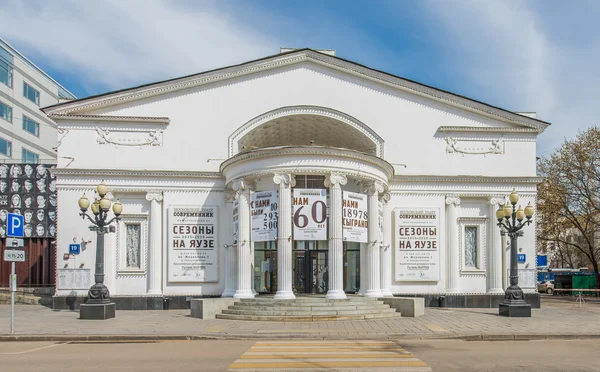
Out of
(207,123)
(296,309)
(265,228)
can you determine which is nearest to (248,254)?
(265,228)

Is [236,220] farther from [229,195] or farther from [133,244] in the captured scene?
[133,244]

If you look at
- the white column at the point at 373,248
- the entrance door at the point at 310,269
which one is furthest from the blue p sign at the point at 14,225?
the white column at the point at 373,248

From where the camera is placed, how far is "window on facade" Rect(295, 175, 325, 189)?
24828 millimetres

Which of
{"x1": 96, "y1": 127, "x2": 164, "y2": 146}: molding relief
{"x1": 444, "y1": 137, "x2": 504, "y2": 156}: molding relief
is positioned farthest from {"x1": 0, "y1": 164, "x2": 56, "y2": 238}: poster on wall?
{"x1": 444, "y1": 137, "x2": 504, "y2": 156}: molding relief

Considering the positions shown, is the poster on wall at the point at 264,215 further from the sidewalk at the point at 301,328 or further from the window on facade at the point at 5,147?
the window on facade at the point at 5,147

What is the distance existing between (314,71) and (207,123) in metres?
6.16

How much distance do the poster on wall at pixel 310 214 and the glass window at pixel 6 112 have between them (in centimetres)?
4737

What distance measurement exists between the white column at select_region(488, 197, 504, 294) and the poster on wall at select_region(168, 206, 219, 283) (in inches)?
544

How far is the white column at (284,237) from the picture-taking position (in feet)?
76.0

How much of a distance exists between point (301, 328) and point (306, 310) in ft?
10.6

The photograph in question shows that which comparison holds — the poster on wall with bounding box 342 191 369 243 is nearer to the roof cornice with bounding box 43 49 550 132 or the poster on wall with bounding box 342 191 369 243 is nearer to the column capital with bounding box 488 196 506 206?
the roof cornice with bounding box 43 49 550 132

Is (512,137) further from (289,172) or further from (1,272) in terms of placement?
(1,272)

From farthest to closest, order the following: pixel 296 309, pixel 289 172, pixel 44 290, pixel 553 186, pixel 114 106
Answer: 1. pixel 553 186
2. pixel 44 290
3. pixel 114 106
4. pixel 289 172
5. pixel 296 309

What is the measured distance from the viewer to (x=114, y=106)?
1115 inches
